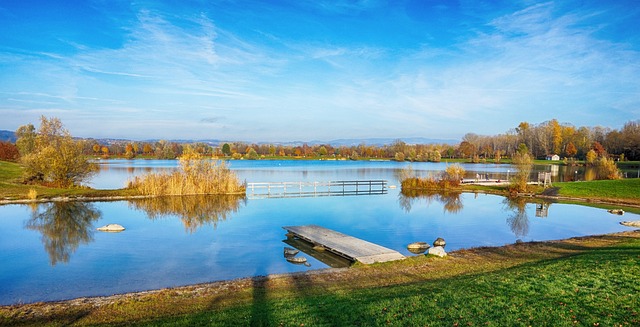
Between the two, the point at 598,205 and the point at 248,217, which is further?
the point at 598,205

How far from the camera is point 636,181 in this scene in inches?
1230

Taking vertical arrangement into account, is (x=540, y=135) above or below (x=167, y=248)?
above

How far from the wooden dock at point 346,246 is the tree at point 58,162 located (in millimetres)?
21733

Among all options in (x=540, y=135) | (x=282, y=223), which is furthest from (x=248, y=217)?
(x=540, y=135)

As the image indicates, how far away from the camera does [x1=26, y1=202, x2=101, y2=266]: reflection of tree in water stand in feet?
48.8

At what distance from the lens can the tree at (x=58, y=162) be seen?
30.1m

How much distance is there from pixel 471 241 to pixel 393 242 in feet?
10.4

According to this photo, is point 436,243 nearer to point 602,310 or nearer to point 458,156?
point 602,310

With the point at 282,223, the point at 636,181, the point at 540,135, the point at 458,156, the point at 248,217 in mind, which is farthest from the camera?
the point at 458,156

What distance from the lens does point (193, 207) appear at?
2553 centimetres

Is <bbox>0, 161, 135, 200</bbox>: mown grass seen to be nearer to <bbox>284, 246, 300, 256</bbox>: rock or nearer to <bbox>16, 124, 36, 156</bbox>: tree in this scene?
<bbox>16, 124, 36, 156</bbox>: tree

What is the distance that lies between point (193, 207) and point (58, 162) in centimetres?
1276

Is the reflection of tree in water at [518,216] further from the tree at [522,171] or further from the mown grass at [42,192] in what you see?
the mown grass at [42,192]

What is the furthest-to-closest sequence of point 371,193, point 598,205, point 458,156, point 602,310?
point 458,156, point 371,193, point 598,205, point 602,310
